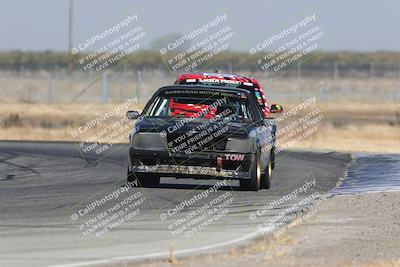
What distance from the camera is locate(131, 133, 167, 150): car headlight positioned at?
15922mm

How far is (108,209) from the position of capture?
46.0ft

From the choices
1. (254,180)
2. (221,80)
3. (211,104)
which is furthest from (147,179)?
(221,80)

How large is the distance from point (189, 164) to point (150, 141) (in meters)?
0.62

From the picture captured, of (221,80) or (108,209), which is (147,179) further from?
(221,80)

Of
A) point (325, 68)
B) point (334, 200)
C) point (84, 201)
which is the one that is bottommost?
point (325, 68)

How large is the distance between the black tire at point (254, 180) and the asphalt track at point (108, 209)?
0.41ft

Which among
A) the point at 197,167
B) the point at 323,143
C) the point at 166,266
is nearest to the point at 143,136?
the point at 197,167

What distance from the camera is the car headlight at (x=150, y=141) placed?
52.2ft

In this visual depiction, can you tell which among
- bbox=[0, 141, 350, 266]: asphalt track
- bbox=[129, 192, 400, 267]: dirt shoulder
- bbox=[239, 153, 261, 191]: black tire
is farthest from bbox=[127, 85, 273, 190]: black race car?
bbox=[129, 192, 400, 267]: dirt shoulder

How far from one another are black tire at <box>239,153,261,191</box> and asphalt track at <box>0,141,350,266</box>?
124 mm

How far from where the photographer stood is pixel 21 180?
17.9 metres

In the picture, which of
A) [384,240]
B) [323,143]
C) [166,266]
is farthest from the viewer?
[323,143]

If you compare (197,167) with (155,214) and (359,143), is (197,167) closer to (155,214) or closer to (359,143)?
(155,214)

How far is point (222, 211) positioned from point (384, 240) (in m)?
2.87
